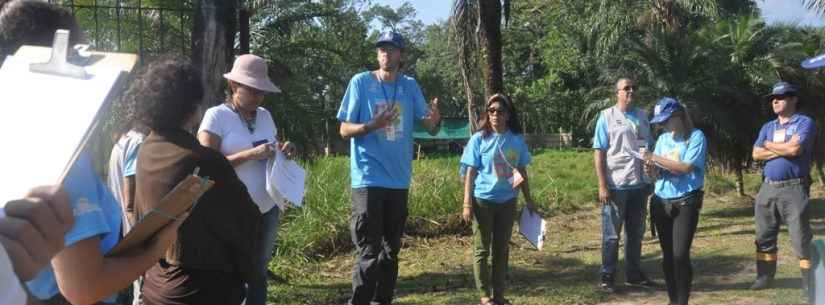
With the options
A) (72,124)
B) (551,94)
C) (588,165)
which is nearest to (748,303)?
(72,124)

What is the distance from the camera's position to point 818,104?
13.8m

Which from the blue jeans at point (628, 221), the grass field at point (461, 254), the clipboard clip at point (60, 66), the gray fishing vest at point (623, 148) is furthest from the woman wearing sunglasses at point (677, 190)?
the clipboard clip at point (60, 66)

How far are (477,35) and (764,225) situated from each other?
4105mm

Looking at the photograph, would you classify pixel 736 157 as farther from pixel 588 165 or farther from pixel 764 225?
pixel 588 165

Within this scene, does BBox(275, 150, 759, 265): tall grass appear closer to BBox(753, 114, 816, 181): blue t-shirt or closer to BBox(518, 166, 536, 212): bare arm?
BBox(518, 166, 536, 212): bare arm

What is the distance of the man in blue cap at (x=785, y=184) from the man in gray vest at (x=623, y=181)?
0.97m

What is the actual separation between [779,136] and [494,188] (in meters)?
2.68

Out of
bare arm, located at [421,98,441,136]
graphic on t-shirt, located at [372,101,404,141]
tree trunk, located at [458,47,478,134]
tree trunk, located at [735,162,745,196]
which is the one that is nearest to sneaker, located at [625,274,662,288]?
bare arm, located at [421,98,441,136]

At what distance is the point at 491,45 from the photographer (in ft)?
32.4

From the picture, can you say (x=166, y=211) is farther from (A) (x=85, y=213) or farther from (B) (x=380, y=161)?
(B) (x=380, y=161)

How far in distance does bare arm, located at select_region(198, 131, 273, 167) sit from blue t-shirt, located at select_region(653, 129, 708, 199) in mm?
2930

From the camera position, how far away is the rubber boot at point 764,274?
23.8 feet

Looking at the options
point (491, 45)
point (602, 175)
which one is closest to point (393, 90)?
point (602, 175)

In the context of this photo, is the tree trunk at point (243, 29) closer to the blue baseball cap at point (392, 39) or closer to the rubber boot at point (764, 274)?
the blue baseball cap at point (392, 39)
